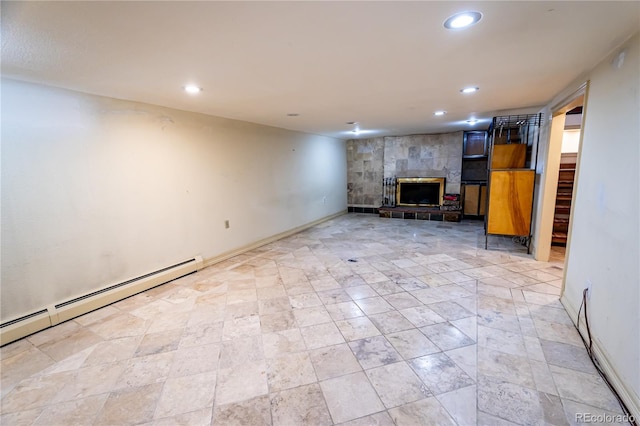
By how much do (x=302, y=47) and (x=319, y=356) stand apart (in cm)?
215

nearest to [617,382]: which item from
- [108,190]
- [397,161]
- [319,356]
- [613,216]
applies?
[613,216]

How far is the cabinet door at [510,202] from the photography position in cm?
407

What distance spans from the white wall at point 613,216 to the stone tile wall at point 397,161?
446cm

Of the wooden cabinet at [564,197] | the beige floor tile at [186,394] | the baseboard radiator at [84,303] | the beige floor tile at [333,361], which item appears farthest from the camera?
the wooden cabinet at [564,197]

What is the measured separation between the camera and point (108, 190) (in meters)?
2.88

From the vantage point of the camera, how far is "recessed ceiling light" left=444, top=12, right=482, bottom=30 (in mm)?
→ 1450

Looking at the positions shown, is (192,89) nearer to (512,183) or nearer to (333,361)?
(333,361)

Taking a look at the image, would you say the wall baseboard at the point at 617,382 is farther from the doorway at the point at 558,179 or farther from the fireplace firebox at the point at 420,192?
the fireplace firebox at the point at 420,192

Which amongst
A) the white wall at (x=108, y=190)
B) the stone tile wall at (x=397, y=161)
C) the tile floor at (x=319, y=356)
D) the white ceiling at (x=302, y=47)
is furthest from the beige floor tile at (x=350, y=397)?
the stone tile wall at (x=397, y=161)

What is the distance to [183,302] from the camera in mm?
2924

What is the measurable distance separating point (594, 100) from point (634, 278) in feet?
5.05

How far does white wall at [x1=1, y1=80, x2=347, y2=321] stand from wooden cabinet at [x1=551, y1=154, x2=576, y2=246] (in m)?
4.98

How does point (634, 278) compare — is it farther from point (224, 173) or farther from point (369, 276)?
point (224, 173)

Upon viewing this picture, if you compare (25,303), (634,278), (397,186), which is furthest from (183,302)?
(397,186)
